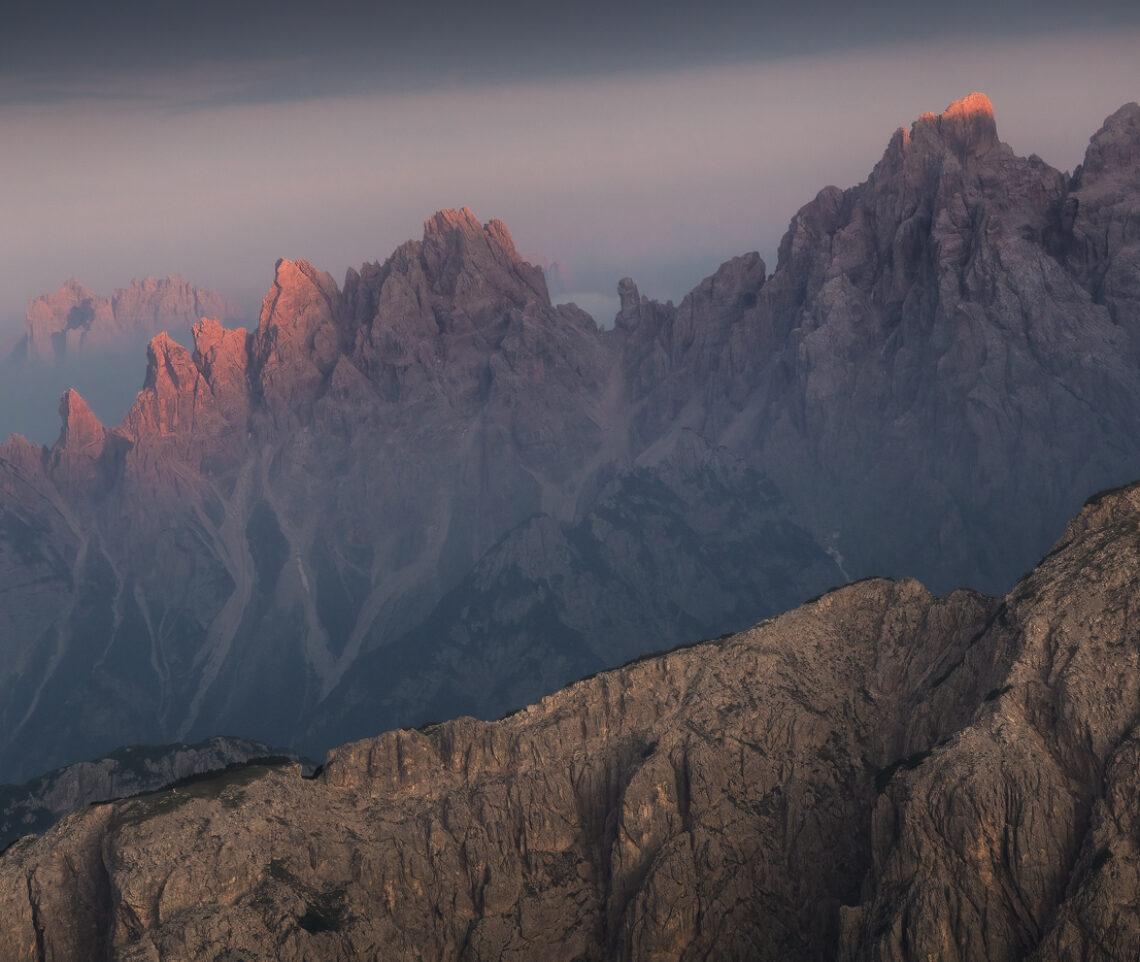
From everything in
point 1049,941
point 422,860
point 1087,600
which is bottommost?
point 1049,941

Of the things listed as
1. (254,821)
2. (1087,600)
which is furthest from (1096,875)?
(254,821)

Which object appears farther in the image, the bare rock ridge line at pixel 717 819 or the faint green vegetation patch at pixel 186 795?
the faint green vegetation patch at pixel 186 795

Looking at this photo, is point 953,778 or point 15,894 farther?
point 15,894

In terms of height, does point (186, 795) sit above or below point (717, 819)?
above

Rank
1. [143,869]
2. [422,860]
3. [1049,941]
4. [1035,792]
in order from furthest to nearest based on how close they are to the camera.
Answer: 1. [422,860]
2. [143,869]
3. [1035,792]
4. [1049,941]

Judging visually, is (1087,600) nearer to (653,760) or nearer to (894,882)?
(894,882)

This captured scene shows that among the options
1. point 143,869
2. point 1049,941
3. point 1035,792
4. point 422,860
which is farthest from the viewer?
point 422,860

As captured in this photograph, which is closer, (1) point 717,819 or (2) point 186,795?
(1) point 717,819

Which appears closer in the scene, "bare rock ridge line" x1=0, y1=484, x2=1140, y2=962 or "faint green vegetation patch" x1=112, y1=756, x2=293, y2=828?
"bare rock ridge line" x1=0, y1=484, x2=1140, y2=962
